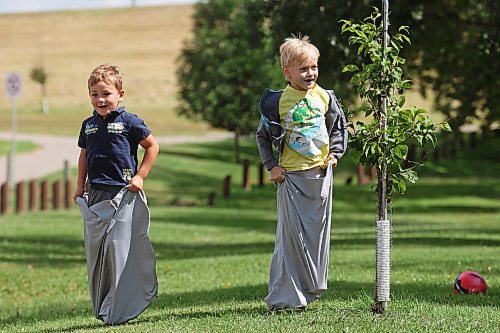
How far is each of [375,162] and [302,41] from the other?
1.06m

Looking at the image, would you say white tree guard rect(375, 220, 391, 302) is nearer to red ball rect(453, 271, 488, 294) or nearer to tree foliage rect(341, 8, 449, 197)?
tree foliage rect(341, 8, 449, 197)

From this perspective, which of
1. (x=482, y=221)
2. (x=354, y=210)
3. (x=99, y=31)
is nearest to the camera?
(x=482, y=221)

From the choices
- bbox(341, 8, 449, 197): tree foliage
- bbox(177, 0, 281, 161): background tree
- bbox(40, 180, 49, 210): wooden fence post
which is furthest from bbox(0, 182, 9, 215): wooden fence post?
bbox(177, 0, 281, 161): background tree

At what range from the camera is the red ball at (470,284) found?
11.7 m

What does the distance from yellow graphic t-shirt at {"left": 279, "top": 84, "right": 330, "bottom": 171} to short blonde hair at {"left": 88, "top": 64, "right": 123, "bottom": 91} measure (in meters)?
1.27

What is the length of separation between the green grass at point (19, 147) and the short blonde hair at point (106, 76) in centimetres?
4390

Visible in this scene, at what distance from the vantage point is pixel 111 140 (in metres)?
9.48

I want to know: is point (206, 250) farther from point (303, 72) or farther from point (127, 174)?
point (303, 72)

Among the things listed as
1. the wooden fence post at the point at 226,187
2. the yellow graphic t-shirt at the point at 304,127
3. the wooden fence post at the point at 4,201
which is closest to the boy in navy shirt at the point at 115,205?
the yellow graphic t-shirt at the point at 304,127

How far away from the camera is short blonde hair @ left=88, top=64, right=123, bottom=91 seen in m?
9.48

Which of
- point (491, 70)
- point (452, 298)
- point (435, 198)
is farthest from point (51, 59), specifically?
point (452, 298)

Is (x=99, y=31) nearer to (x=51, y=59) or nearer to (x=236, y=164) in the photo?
(x=51, y=59)

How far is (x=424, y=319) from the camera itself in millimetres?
9148

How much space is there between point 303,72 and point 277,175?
0.80 m
